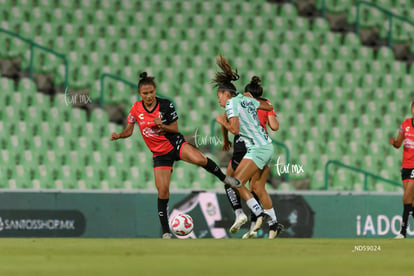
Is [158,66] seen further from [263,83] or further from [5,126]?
[5,126]

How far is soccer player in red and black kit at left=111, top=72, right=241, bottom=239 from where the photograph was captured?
1044cm

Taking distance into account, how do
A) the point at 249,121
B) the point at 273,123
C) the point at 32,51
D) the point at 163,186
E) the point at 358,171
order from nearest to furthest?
the point at 249,121, the point at 163,186, the point at 273,123, the point at 358,171, the point at 32,51

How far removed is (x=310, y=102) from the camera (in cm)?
1634

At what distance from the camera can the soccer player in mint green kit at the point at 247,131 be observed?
9977 mm

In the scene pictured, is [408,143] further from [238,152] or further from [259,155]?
[259,155]

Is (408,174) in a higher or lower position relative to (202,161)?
lower

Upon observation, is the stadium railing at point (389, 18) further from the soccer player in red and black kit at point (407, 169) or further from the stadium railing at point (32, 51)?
the stadium railing at point (32, 51)

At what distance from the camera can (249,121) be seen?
10.1m

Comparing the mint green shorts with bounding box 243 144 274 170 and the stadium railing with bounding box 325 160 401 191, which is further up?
the mint green shorts with bounding box 243 144 274 170

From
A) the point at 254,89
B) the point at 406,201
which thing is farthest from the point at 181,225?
the point at 406,201
